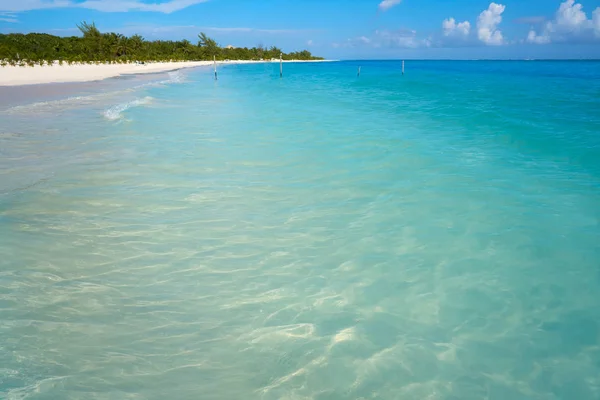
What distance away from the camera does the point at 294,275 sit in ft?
18.8

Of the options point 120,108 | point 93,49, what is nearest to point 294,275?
point 120,108

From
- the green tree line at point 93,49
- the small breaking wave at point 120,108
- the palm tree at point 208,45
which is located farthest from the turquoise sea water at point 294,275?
the palm tree at point 208,45

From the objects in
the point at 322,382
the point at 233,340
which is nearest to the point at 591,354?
the point at 322,382

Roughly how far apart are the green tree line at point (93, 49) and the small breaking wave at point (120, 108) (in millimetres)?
34140

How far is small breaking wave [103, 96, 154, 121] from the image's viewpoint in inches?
753

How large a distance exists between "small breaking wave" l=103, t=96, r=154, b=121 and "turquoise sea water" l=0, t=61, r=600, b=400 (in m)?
6.46

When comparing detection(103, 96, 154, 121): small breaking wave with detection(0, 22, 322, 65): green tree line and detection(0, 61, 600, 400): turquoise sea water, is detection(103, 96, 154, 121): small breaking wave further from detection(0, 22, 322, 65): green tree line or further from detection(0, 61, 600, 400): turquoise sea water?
detection(0, 22, 322, 65): green tree line

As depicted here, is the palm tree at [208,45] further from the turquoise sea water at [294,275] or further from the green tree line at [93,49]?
the turquoise sea water at [294,275]

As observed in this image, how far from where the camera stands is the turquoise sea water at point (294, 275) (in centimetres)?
397

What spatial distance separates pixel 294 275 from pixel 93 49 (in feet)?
284

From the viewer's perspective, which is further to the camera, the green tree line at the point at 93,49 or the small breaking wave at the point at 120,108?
the green tree line at the point at 93,49

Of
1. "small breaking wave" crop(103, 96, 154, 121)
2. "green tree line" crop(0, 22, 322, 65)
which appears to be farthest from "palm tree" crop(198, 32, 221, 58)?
"small breaking wave" crop(103, 96, 154, 121)

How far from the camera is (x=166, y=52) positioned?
116m

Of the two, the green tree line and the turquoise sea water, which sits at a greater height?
the green tree line
